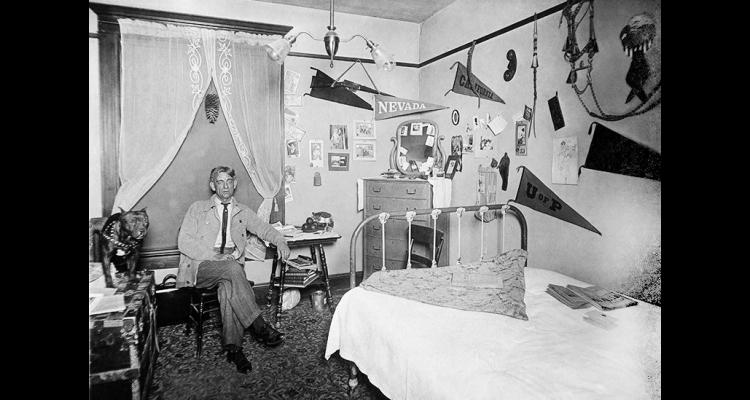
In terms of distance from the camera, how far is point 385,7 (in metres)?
4.71

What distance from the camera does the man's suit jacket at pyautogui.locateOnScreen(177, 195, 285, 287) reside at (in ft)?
11.8

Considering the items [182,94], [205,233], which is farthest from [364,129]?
[205,233]

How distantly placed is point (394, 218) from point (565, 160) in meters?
2.03

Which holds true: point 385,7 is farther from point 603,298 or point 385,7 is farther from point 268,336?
point 603,298

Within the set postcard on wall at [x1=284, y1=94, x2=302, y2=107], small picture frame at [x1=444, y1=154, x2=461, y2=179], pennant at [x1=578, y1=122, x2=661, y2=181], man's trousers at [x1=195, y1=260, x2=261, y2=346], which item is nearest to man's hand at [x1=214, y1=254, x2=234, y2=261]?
man's trousers at [x1=195, y1=260, x2=261, y2=346]

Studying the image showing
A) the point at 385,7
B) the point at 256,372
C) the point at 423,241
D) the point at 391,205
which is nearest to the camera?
the point at 256,372

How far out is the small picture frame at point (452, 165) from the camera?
14.5ft

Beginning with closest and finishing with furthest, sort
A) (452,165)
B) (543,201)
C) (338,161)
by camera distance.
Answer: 1. (543,201)
2. (452,165)
3. (338,161)

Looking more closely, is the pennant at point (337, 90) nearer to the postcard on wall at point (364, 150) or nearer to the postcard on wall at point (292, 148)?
the postcard on wall at point (364, 150)
